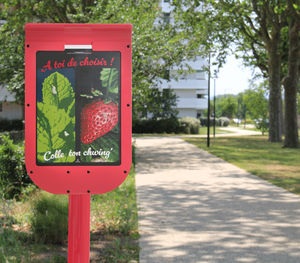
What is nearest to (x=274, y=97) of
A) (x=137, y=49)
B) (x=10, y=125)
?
(x=137, y=49)

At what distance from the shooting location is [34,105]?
234 centimetres

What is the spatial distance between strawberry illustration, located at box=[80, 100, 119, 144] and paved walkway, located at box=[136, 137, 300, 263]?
2875mm

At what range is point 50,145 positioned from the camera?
2.36m

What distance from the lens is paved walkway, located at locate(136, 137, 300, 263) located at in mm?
5277

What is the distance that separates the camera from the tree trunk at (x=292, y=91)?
23125 mm

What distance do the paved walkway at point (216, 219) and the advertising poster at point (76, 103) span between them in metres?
2.85

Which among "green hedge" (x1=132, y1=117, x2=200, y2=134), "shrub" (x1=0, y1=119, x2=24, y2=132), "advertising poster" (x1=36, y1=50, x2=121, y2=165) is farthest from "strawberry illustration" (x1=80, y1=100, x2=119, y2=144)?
"green hedge" (x1=132, y1=117, x2=200, y2=134)

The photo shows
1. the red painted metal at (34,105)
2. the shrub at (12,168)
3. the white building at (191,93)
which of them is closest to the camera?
the red painted metal at (34,105)

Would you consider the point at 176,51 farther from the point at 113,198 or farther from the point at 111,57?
the point at 111,57

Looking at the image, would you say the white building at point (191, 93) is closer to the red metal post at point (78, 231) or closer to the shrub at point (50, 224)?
the shrub at point (50, 224)

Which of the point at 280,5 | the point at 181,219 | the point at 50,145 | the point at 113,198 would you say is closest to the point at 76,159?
the point at 50,145

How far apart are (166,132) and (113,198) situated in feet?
107

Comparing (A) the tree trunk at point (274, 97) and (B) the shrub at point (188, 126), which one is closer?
(A) the tree trunk at point (274, 97)

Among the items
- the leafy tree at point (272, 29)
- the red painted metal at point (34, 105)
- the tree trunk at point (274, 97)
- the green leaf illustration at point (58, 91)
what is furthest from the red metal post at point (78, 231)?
the tree trunk at point (274, 97)
